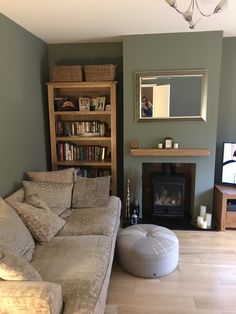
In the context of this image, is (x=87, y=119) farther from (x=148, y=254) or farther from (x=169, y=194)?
(x=148, y=254)

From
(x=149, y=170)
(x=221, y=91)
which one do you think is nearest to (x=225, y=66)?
(x=221, y=91)

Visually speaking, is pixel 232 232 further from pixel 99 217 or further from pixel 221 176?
pixel 99 217

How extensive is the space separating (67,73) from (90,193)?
5.40 feet

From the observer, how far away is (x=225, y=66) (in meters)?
3.66

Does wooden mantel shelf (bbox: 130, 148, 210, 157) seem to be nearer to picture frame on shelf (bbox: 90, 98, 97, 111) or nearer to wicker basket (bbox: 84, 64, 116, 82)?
picture frame on shelf (bbox: 90, 98, 97, 111)

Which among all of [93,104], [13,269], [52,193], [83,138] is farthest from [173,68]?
[13,269]

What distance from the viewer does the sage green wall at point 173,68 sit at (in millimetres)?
3369

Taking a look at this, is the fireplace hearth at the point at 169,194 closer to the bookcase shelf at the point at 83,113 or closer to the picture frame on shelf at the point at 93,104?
the bookcase shelf at the point at 83,113

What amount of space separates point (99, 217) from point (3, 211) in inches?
38.3

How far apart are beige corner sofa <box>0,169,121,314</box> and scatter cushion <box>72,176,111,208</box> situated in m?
0.08

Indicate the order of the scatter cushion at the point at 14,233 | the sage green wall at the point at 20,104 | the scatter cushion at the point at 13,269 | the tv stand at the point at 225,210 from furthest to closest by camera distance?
the tv stand at the point at 225,210 → the sage green wall at the point at 20,104 → the scatter cushion at the point at 14,233 → the scatter cushion at the point at 13,269

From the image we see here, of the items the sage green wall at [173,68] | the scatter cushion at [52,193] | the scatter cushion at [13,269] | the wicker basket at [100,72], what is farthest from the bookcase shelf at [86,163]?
the scatter cushion at [13,269]

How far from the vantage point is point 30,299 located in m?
1.42

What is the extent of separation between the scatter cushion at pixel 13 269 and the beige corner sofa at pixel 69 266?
3 cm
